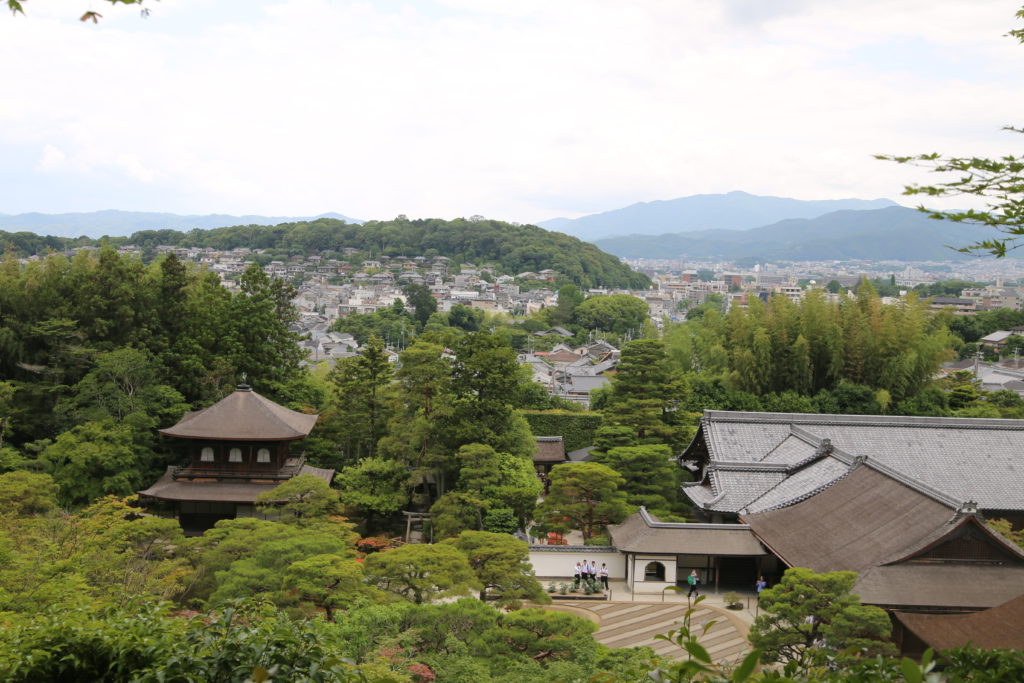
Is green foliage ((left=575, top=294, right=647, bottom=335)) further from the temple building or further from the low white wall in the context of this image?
the low white wall

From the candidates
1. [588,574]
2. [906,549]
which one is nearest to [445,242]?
[588,574]

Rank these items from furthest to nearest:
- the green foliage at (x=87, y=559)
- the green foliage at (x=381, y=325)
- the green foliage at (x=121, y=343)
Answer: the green foliage at (x=381, y=325) → the green foliage at (x=121, y=343) → the green foliage at (x=87, y=559)

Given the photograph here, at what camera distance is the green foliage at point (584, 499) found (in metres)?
16.7

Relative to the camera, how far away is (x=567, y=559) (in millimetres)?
15945

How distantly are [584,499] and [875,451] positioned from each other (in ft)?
22.7

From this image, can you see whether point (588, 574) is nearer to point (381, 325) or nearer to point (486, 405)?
point (486, 405)

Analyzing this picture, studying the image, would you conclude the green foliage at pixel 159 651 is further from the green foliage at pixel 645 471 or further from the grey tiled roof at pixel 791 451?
the grey tiled roof at pixel 791 451

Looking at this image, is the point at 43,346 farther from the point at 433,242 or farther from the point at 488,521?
the point at 433,242

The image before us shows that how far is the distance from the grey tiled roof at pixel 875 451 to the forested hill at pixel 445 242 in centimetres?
8476

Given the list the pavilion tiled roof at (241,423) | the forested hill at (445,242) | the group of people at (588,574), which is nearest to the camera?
the group of people at (588,574)

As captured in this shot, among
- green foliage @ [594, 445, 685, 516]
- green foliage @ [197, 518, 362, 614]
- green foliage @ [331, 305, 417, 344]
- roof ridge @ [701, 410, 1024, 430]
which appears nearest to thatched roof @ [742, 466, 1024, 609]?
green foliage @ [594, 445, 685, 516]

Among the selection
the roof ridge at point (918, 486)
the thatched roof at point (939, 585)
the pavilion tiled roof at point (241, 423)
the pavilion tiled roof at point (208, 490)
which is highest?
the pavilion tiled roof at point (241, 423)

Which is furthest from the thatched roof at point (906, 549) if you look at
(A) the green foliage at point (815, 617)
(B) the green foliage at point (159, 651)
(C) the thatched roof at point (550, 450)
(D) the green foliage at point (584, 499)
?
(C) the thatched roof at point (550, 450)

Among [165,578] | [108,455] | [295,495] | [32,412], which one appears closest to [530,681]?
[165,578]
